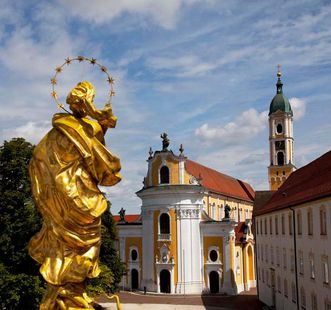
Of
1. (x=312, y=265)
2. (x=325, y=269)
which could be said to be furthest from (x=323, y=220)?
(x=312, y=265)

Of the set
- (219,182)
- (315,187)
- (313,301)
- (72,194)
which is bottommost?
(313,301)

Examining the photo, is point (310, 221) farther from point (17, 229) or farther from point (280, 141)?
point (280, 141)

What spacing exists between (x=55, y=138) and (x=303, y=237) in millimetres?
18085

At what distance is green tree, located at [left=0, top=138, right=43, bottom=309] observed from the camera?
2092 cm

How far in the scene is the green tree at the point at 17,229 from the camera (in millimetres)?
20922

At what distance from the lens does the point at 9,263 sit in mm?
21906

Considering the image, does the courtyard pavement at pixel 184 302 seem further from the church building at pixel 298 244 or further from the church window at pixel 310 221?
the church window at pixel 310 221

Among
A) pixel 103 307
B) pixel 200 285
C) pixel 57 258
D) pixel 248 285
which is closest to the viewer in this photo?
pixel 57 258

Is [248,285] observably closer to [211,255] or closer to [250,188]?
[211,255]

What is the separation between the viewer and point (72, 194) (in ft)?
32.2

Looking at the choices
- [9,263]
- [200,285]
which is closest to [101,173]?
[9,263]

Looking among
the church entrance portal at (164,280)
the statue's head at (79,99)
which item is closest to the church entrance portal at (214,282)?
the church entrance portal at (164,280)

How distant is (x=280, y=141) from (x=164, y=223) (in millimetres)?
31022

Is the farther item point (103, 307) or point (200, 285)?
point (200, 285)
